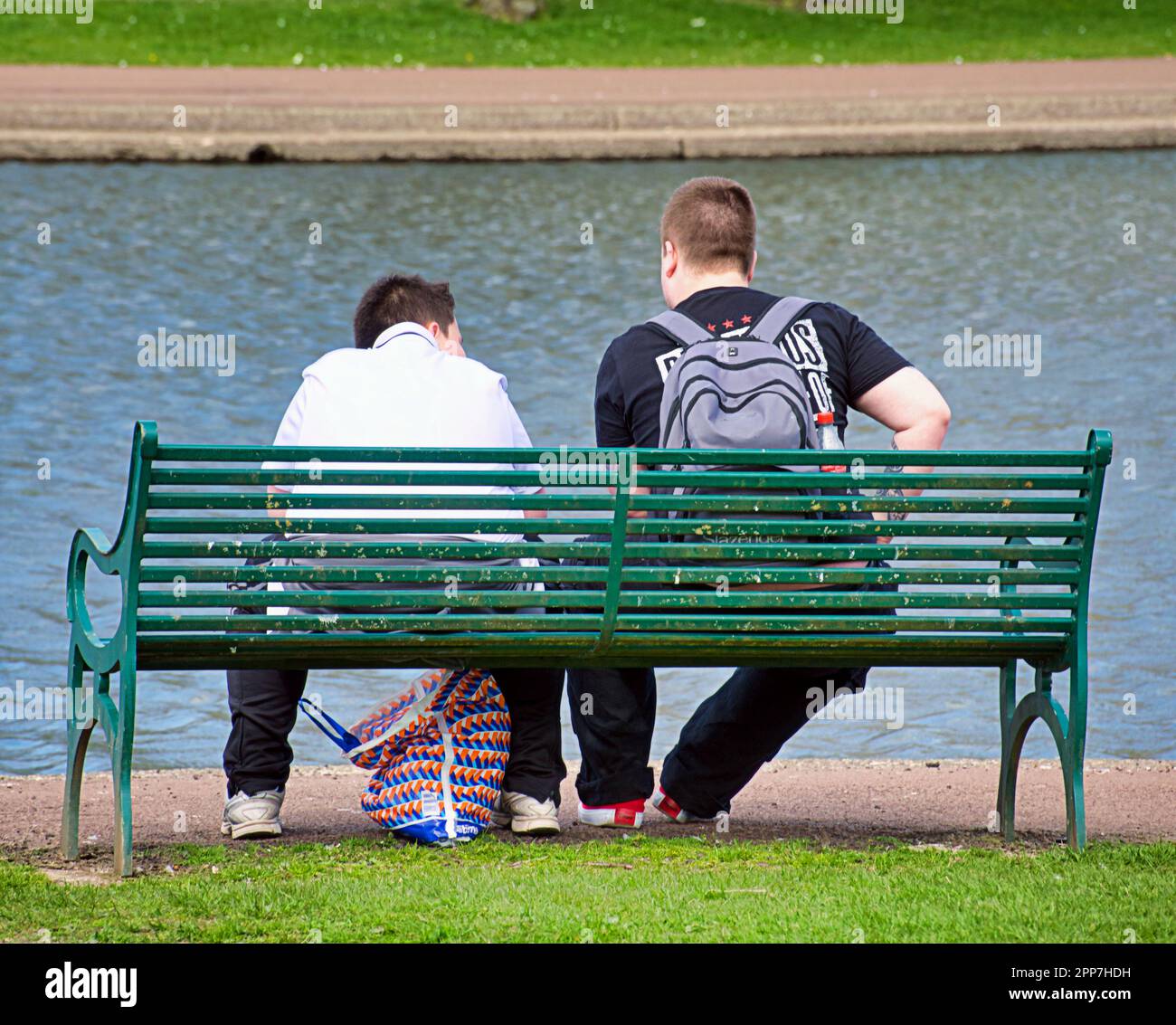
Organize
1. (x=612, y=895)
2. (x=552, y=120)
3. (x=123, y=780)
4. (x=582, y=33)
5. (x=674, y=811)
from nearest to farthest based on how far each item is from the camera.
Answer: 1. (x=612, y=895)
2. (x=123, y=780)
3. (x=674, y=811)
4. (x=552, y=120)
5. (x=582, y=33)

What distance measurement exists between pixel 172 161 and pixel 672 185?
19.1 feet

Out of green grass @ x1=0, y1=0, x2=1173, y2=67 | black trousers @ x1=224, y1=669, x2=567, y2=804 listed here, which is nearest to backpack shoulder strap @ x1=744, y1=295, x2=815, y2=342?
black trousers @ x1=224, y1=669, x2=567, y2=804

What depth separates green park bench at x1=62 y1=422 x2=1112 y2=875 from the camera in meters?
3.98

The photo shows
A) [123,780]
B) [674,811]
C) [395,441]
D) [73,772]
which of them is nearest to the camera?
[123,780]

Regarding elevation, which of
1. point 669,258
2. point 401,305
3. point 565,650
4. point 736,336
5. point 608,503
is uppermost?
point 669,258

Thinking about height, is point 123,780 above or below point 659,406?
below

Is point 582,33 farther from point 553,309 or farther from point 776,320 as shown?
point 776,320

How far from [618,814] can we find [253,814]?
918mm

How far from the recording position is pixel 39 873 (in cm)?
397

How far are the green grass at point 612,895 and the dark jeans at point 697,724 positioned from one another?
0.29 metres

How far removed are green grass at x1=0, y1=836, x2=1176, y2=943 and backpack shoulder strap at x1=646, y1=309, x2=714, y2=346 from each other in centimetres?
122

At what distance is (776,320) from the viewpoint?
4391 mm

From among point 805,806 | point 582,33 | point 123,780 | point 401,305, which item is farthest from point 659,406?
point 582,33
